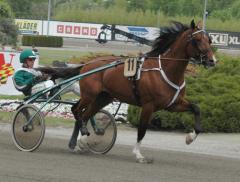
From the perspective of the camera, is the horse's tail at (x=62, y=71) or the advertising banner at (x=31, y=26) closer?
the horse's tail at (x=62, y=71)

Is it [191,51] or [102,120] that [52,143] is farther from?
[191,51]

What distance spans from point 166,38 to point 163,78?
761 millimetres

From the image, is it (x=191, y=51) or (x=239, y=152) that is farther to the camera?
(x=239, y=152)

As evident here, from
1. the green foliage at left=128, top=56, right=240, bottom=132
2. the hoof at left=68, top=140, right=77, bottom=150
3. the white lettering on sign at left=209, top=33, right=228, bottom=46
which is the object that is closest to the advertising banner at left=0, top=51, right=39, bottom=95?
the green foliage at left=128, top=56, right=240, bottom=132

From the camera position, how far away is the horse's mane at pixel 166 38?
33.3 feet

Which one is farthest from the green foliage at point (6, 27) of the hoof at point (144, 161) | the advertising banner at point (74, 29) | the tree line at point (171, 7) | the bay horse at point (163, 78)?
the tree line at point (171, 7)

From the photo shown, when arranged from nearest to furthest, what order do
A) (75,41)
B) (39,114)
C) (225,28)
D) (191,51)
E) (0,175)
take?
(0,175) → (191,51) → (39,114) → (75,41) → (225,28)

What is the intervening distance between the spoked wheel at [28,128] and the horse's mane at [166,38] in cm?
211

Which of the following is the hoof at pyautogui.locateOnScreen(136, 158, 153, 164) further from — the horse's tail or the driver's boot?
the horse's tail

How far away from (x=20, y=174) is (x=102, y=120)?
9.69ft

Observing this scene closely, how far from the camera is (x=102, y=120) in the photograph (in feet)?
36.6

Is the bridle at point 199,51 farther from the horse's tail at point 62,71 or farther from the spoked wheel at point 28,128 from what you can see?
the spoked wheel at point 28,128

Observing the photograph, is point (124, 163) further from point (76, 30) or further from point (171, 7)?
point (171, 7)

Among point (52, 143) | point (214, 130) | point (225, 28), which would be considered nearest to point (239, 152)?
point (214, 130)
